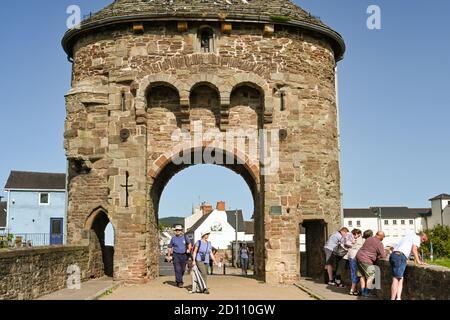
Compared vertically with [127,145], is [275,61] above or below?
above

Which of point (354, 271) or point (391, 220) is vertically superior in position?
point (391, 220)

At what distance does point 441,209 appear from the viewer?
255 feet

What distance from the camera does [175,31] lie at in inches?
649

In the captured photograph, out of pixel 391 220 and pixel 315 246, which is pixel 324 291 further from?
pixel 391 220

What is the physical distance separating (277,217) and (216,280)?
2.73 m

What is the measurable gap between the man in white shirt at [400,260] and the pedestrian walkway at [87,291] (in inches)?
240

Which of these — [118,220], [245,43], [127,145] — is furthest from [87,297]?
[245,43]

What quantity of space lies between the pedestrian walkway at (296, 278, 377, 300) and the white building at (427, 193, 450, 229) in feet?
211

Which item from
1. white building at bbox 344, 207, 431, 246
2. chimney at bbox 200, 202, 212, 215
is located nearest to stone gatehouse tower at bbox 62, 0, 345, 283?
chimney at bbox 200, 202, 212, 215

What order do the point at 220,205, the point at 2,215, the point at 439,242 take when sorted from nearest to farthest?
1. the point at 2,215
2. the point at 439,242
3. the point at 220,205

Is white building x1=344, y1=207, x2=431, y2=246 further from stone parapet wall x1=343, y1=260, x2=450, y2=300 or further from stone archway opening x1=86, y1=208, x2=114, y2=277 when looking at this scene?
stone parapet wall x1=343, y1=260, x2=450, y2=300

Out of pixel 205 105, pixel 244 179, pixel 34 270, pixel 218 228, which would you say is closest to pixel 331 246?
pixel 244 179

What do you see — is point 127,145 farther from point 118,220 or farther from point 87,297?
point 87,297

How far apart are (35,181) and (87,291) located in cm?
3459
